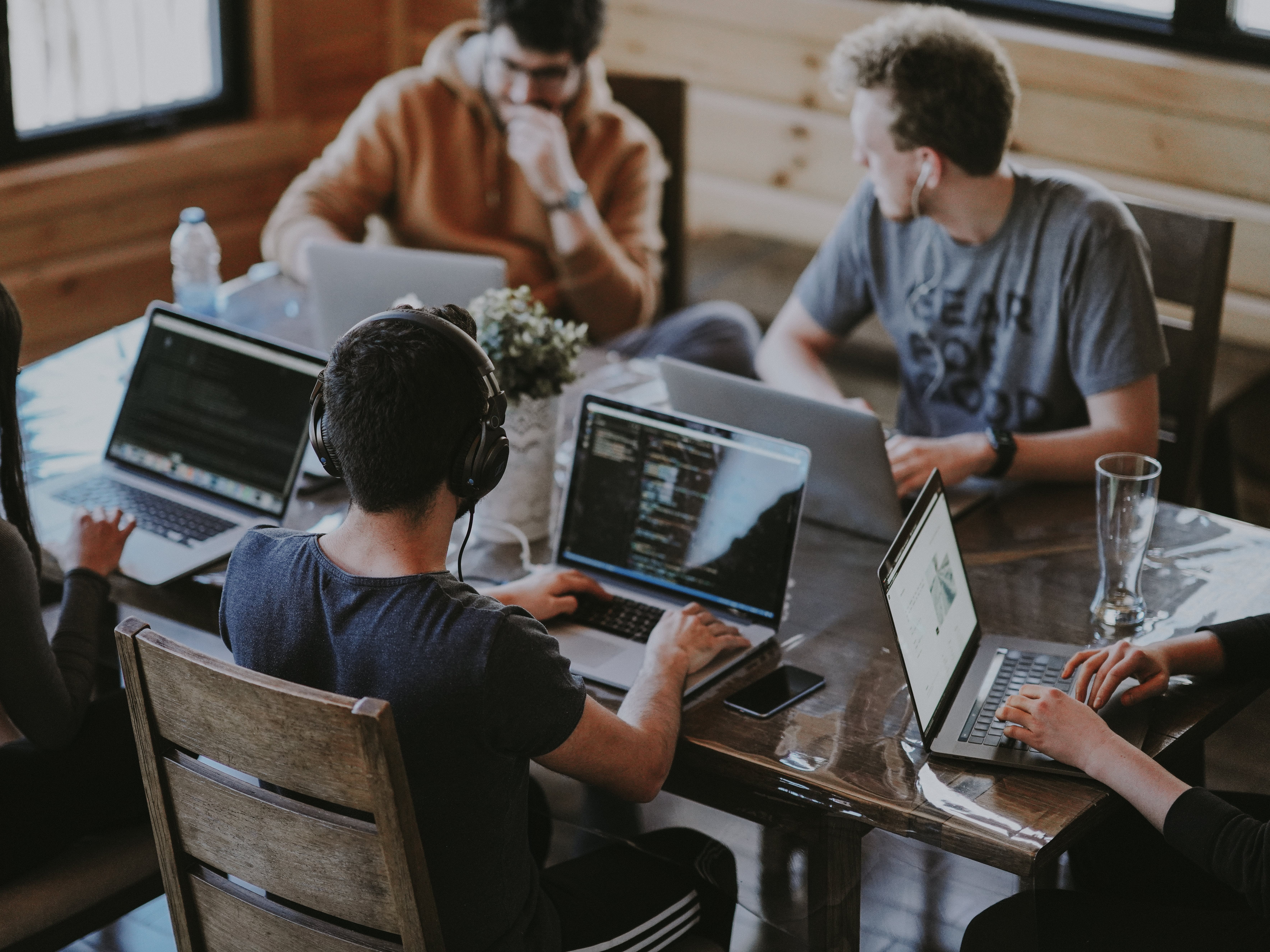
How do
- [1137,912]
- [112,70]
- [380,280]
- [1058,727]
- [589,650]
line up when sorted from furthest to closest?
[112,70] → [380,280] → [589,650] → [1137,912] → [1058,727]

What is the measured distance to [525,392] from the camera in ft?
6.13

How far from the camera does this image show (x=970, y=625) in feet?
5.52

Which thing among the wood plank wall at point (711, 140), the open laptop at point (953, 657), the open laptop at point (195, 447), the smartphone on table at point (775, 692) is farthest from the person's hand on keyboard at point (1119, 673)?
the wood plank wall at point (711, 140)

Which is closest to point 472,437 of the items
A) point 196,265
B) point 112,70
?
point 196,265

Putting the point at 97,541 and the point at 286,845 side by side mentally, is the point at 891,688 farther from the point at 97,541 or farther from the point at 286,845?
the point at 97,541

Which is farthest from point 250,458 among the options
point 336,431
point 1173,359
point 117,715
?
point 1173,359

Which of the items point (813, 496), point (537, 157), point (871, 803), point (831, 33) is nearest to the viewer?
point (871, 803)

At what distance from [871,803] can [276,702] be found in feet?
1.90

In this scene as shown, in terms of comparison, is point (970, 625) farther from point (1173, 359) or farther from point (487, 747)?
point (1173, 359)

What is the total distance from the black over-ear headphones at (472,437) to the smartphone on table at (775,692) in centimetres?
38

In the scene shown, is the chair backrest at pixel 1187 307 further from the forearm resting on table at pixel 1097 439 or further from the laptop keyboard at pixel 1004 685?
the laptop keyboard at pixel 1004 685

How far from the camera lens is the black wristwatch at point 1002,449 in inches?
79.2

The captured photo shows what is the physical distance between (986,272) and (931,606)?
2.79 ft

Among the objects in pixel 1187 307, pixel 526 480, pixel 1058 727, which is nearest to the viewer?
pixel 1058 727
